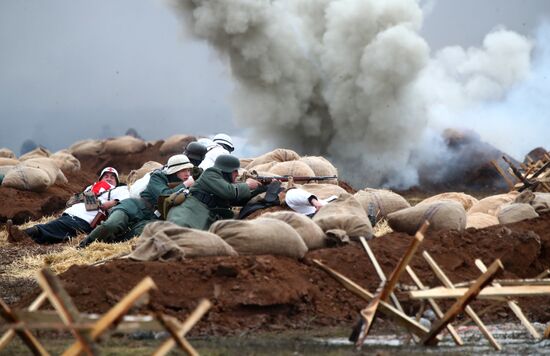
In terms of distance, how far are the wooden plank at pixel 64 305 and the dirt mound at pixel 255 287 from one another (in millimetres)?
3011

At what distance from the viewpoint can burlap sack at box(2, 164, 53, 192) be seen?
19344 mm

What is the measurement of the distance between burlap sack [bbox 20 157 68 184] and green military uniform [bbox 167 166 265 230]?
30.0 ft

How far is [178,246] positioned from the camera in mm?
9086

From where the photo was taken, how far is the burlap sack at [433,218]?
11211 mm

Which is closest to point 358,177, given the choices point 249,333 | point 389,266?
point 389,266

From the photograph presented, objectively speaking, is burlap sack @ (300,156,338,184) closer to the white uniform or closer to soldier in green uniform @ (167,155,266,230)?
the white uniform

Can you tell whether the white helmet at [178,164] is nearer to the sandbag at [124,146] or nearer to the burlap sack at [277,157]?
the burlap sack at [277,157]

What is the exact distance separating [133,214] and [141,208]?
0.50ft

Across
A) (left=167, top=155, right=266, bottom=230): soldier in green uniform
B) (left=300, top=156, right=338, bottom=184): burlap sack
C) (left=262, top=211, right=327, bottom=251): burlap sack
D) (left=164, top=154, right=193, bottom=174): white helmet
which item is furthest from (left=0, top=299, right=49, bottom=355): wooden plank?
(left=300, top=156, right=338, bottom=184): burlap sack

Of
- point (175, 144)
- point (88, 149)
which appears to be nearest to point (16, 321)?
point (175, 144)

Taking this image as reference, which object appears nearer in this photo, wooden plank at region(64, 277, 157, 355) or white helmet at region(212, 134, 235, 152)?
wooden plank at region(64, 277, 157, 355)

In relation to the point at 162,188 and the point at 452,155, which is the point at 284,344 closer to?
the point at 162,188

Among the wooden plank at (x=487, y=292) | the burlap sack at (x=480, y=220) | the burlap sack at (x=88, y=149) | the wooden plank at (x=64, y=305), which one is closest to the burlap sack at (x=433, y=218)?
the burlap sack at (x=480, y=220)

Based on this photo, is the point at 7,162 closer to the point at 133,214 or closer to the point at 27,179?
the point at 27,179
